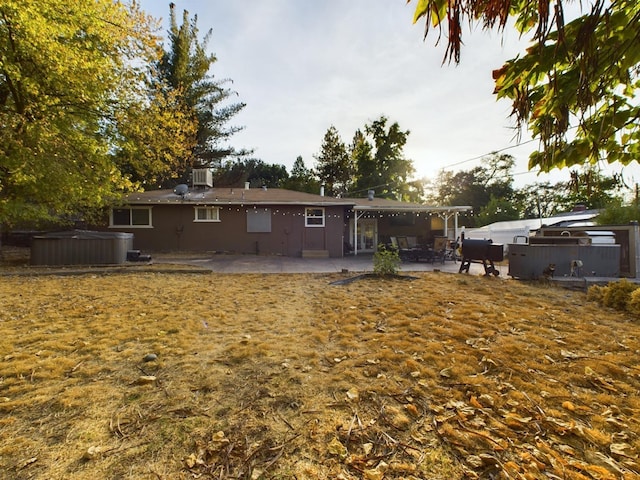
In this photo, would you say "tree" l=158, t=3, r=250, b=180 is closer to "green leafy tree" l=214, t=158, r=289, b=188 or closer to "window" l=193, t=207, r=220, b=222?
"green leafy tree" l=214, t=158, r=289, b=188

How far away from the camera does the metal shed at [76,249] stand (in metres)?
9.45

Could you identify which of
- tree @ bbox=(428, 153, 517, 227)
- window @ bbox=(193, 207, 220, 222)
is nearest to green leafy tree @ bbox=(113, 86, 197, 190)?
window @ bbox=(193, 207, 220, 222)

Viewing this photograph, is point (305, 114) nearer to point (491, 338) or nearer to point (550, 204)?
point (491, 338)

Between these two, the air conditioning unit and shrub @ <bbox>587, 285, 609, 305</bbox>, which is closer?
shrub @ <bbox>587, 285, 609, 305</bbox>

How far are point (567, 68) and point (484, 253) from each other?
7536mm

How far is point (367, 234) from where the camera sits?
55.5 ft

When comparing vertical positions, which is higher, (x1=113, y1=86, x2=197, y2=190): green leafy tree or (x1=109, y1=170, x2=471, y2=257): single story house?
(x1=113, y1=86, x2=197, y2=190): green leafy tree

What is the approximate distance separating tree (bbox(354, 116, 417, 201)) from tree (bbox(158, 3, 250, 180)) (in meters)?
12.9

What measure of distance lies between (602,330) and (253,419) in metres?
4.48

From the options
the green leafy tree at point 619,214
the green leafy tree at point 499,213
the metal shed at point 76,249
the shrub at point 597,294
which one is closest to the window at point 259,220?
the metal shed at point 76,249

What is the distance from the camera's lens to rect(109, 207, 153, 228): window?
13961 mm

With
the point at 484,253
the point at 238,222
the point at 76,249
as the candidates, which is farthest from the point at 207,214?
the point at 484,253

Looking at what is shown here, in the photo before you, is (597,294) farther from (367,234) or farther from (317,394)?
(367,234)

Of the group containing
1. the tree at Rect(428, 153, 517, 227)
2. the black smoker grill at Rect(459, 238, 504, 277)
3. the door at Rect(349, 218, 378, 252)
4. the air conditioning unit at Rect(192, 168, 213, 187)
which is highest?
the tree at Rect(428, 153, 517, 227)
